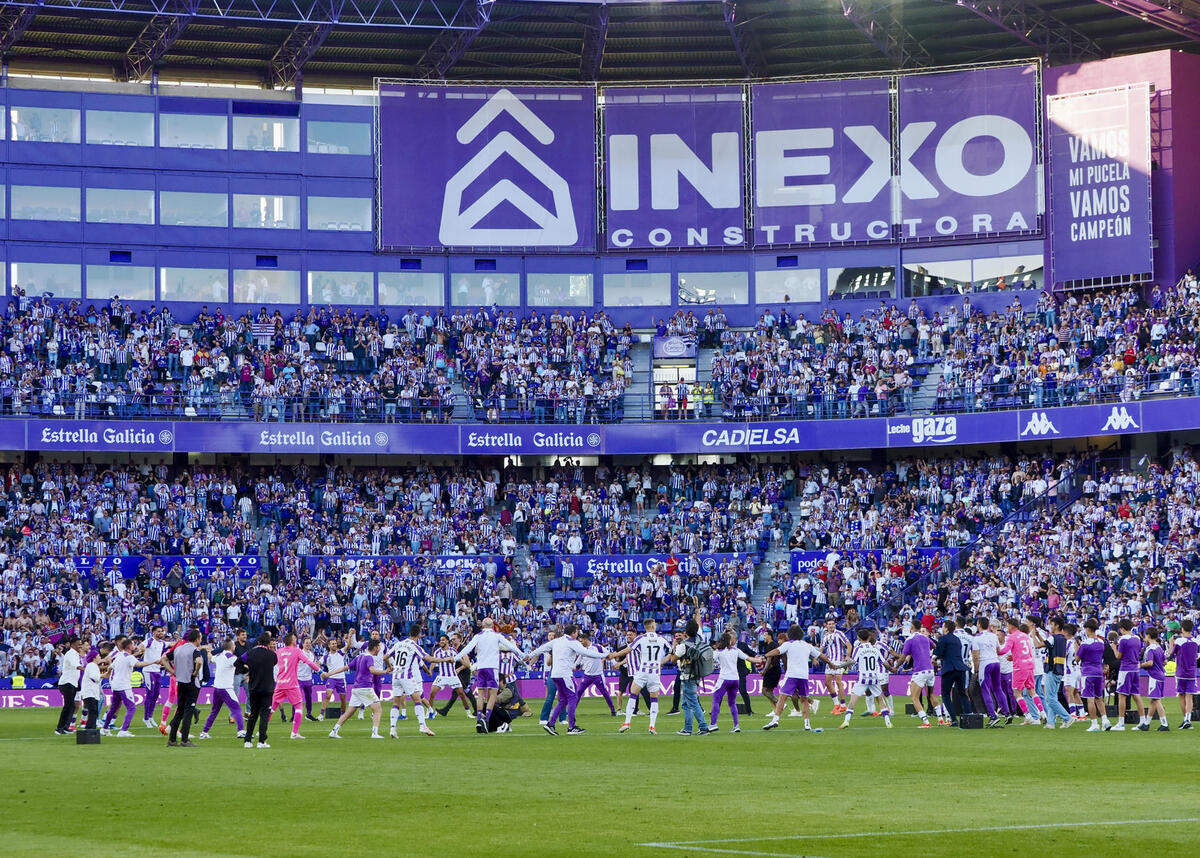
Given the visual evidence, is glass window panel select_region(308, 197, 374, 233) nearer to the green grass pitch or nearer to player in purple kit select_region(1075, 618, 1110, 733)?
the green grass pitch

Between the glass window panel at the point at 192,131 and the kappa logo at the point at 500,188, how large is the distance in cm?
894

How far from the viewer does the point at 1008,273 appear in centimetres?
6300

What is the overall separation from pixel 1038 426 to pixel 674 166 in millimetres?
18086

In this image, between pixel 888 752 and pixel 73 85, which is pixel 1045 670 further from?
pixel 73 85

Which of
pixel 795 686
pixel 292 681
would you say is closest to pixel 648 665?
pixel 795 686

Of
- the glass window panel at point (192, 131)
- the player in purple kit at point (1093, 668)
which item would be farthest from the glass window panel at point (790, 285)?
the player in purple kit at point (1093, 668)

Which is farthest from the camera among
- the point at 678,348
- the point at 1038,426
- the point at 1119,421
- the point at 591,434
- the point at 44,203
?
the point at 678,348

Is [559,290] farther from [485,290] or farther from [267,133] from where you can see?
[267,133]

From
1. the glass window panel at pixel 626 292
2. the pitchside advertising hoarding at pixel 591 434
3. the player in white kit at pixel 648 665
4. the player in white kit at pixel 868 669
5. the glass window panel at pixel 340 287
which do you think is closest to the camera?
the player in white kit at pixel 648 665

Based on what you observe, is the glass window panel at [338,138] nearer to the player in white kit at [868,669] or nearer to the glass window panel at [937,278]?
the glass window panel at [937,278]

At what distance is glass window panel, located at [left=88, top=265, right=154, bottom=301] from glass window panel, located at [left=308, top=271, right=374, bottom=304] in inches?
240

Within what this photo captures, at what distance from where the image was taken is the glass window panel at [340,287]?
6506cm

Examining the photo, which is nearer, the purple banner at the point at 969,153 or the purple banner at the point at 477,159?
the purple banner at the point at 969,153

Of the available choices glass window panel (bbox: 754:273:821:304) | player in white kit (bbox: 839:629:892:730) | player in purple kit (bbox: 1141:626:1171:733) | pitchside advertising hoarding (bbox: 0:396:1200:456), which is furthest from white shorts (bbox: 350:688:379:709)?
glass window panel (bbox: 754:273:821:304)
